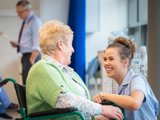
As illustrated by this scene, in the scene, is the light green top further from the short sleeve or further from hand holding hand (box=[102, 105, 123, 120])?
the short sleeve

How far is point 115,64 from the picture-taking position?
6.72 feet

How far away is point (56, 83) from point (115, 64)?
17.9 inches

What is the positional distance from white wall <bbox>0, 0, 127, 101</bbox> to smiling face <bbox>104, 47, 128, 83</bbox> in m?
3.73

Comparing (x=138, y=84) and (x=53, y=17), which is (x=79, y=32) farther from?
(x=138, y=84)

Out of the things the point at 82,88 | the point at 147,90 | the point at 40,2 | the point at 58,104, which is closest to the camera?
the point at 58,104

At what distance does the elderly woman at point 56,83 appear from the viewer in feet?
5.79

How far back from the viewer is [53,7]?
569 cm

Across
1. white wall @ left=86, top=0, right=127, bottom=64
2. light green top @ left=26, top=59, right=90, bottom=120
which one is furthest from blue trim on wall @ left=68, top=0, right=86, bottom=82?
light green top @ left=26, top=59, right=90, bottom=120

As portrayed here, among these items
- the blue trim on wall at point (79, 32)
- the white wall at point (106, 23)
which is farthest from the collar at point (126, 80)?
the white wall at point (106, 23)

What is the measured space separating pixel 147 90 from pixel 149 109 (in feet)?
0.41

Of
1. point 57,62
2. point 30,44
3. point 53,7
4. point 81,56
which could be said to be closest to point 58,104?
point 57,62

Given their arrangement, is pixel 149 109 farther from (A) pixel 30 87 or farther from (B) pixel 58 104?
(A) pixel 30 87

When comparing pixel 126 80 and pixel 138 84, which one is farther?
pixel 126 80

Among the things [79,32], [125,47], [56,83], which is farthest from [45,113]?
A: [79,32]
